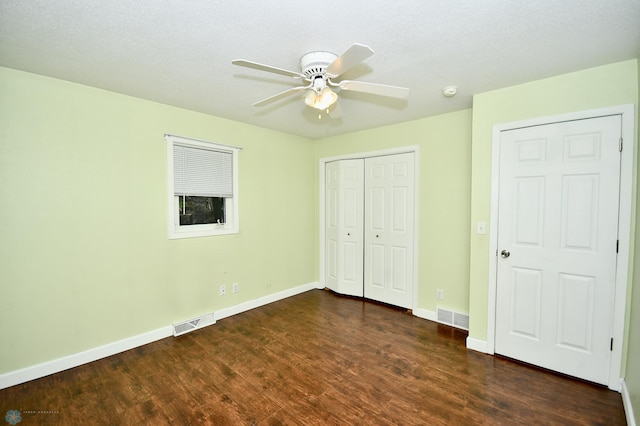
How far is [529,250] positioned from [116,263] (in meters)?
3.81

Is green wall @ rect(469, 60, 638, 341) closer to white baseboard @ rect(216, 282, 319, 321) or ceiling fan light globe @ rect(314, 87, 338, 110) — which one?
ceiling fan light globe @ rect(314, 87, 338, 110)

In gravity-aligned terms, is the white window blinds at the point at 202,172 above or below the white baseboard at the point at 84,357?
above

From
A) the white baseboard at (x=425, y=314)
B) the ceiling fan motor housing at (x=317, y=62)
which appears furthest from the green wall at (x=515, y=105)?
the ceiling fan motor housing at (x=317, y=62)

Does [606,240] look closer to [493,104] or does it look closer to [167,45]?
[493,104]

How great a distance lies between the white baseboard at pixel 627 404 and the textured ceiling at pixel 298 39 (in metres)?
2.37

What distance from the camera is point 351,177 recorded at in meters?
4.19

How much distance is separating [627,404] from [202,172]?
4135 mm

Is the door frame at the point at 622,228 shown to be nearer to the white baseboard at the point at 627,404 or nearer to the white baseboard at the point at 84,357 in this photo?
the white baseboard at the point at 627,404

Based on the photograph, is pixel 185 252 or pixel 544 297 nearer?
pixel 544 297

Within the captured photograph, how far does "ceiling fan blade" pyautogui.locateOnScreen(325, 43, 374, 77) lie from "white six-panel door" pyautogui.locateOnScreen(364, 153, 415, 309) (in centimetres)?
221

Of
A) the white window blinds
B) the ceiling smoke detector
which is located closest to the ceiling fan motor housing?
the ceiling smoke detector

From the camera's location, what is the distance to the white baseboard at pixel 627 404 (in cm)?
175

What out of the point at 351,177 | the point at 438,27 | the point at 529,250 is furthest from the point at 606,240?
the point at 351,177

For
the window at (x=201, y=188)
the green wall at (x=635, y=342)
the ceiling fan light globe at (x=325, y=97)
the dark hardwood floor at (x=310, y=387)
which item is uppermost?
the ceiling fan light globe at (x=325, y=97)
